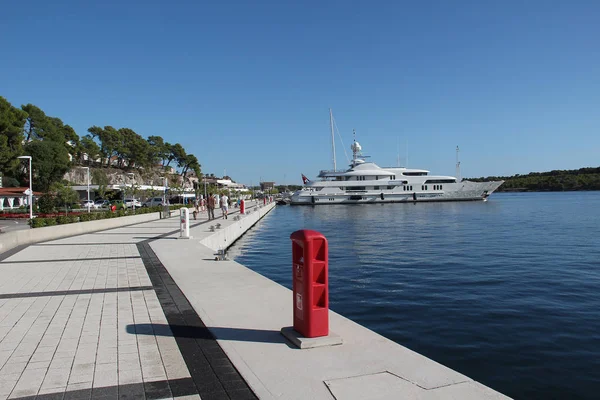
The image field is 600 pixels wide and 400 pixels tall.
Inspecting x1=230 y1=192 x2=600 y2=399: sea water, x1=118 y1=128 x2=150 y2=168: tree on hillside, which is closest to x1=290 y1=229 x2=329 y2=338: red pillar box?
x1=230 y1=192 x2=600 y2=399: sea water

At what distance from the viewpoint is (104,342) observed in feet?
17.5

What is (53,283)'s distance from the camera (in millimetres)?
9109

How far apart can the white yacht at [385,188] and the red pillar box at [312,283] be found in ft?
236

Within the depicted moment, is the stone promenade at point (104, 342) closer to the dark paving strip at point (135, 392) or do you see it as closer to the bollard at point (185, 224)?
the dark paving strip at point (135, 392)

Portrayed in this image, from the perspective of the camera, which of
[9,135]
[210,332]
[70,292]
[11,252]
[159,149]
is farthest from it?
[159,149]

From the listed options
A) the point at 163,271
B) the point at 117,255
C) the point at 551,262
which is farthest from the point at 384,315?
the point at 551,262

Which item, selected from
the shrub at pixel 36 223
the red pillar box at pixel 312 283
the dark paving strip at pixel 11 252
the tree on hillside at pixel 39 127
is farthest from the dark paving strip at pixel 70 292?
the tree on hillside at pixel 39 127

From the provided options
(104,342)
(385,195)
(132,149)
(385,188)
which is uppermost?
(132,149)

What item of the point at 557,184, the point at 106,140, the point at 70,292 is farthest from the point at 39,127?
the point at 557,184

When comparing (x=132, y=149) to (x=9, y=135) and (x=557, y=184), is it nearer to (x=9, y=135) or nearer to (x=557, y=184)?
(x=9, y=135)

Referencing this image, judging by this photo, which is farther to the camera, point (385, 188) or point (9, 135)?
point (385, 188)

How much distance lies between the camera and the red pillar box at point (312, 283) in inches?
197

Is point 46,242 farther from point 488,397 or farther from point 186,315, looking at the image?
point 488,397

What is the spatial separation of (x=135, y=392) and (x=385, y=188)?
76.8 m
